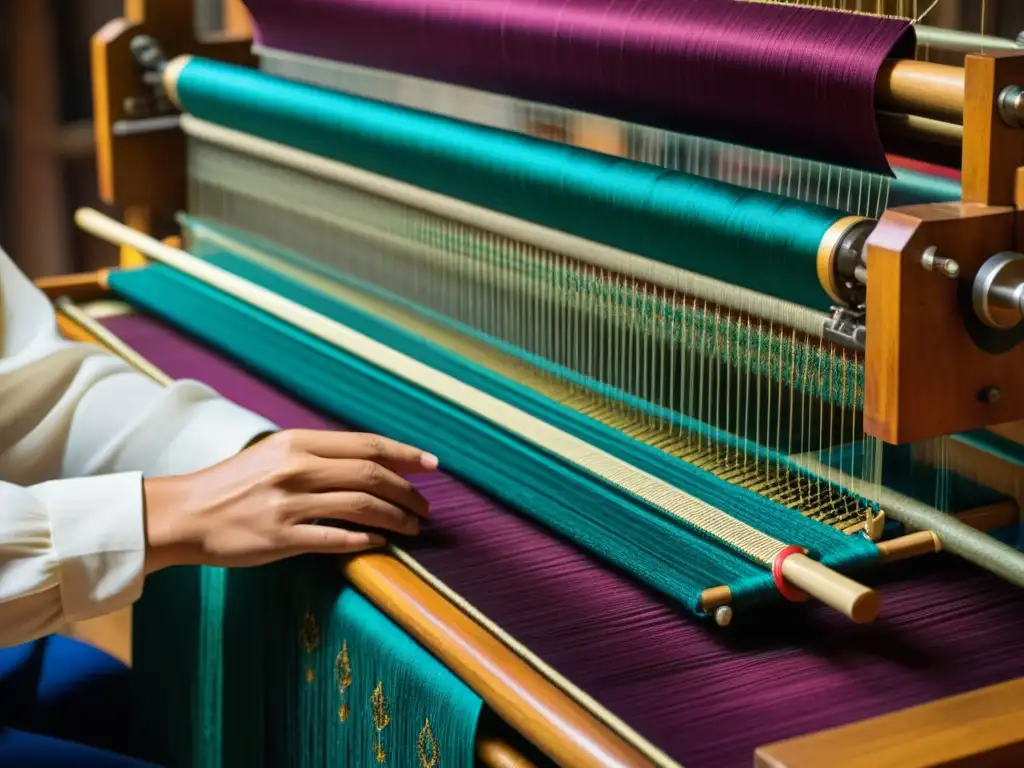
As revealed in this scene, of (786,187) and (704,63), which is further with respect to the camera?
(786,187)

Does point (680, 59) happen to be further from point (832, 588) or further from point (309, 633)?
point (309, 633)

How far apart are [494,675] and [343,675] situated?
0.27 metres

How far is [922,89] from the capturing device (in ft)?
3.64

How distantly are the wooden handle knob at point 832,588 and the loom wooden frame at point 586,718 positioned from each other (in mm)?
85

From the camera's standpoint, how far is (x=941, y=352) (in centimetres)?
104

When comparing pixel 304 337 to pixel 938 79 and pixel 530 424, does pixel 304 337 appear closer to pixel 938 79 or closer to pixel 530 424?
pixel 530 424

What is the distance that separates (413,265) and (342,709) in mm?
672

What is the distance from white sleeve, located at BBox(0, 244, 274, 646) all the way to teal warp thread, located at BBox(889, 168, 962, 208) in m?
0.63

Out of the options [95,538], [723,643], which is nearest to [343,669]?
[95,538]

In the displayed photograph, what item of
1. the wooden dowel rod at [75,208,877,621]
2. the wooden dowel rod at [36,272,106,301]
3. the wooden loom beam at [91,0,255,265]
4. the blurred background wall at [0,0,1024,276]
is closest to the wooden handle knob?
the wooden dowel rod at [75,208,877,621]

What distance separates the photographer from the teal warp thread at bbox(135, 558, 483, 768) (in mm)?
1200

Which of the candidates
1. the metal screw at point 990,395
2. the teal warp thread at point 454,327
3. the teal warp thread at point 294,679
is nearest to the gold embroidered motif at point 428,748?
the teal warp thread at point 294,679

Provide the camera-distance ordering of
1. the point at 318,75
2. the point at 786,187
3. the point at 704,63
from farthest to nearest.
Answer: the point at 318,75 < the point at 786,187 < the point at 704,63

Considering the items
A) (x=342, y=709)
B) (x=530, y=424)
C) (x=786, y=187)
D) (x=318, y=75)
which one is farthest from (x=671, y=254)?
(x=318, y=75)
